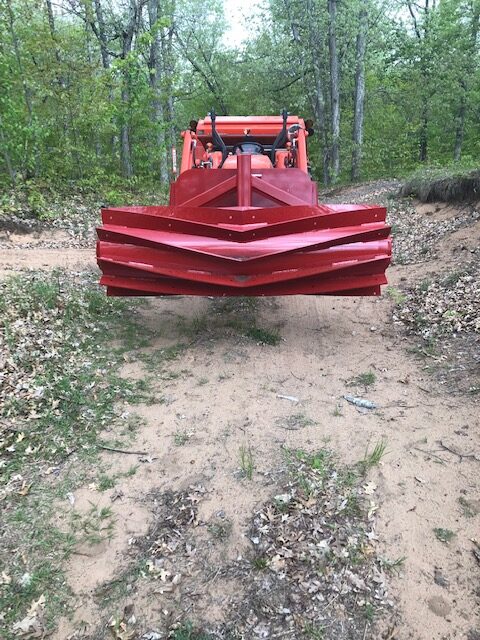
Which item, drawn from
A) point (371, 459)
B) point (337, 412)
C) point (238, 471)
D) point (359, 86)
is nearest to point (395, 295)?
point (337, 412)

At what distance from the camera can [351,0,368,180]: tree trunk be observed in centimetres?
1614

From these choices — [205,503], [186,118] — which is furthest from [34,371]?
[186,118]

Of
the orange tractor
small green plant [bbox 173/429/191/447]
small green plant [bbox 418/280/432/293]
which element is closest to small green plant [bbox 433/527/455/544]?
small green plant [bbox 173/429/191/447]

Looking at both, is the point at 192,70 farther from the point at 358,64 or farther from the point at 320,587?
the point at 320,587

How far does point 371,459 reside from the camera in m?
3.25

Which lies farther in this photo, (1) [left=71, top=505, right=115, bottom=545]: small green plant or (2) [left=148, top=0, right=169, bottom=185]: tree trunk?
(2) [left=148, top=0, right=169, bottom=185]: tree trunk

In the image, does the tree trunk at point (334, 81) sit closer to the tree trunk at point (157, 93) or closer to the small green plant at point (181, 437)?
the tree trunk at point (157, 93)

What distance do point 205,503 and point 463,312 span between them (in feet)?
12.3

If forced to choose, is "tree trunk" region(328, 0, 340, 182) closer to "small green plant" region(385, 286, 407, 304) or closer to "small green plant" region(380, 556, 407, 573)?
"small green plant" region(385, 286, 407, 304)

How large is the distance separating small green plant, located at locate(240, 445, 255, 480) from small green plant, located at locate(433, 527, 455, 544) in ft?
3.64

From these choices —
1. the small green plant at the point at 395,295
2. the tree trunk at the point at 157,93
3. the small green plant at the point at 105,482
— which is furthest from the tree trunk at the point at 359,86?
the small green plant at the point at 105,482

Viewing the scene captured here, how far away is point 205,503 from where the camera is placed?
3004mm

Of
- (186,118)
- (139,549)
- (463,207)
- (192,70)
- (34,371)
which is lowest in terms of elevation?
(139,549)

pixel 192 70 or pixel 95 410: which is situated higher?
pixel 192 70
